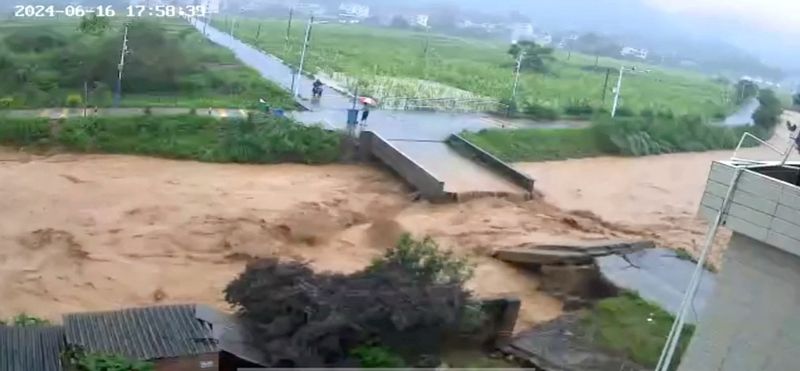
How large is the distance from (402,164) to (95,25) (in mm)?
8803

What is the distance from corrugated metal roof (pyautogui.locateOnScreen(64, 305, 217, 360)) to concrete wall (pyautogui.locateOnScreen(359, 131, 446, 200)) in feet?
24.6

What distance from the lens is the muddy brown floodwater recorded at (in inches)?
383

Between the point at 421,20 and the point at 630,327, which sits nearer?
the point at 630,327

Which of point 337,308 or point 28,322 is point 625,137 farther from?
point 28,322

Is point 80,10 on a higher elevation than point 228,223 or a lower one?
higher

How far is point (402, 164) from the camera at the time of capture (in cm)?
1438

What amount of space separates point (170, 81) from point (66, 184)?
6.11 metres

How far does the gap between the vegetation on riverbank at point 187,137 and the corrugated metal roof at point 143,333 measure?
29.6 feet

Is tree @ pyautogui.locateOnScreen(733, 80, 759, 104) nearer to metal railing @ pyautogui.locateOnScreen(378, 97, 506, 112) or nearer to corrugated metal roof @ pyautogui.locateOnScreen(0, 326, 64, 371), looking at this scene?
metal railing @ pyautogui.locateOnScreen(378, 97, 506, 112)

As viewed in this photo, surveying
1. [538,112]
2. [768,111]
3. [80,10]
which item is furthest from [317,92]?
[768,111]

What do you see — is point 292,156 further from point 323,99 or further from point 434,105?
point 434,105

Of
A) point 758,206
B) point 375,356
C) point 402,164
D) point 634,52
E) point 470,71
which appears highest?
point 758,206

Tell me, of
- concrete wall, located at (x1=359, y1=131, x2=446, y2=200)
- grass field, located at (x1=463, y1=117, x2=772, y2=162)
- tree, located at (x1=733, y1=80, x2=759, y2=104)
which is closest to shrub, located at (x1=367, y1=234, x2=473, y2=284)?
concrete wall, located at (x1=359, y1=131, x2=446, y2=200)

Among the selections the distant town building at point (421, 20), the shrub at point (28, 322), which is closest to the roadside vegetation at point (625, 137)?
the shrub at point (28, 322)
